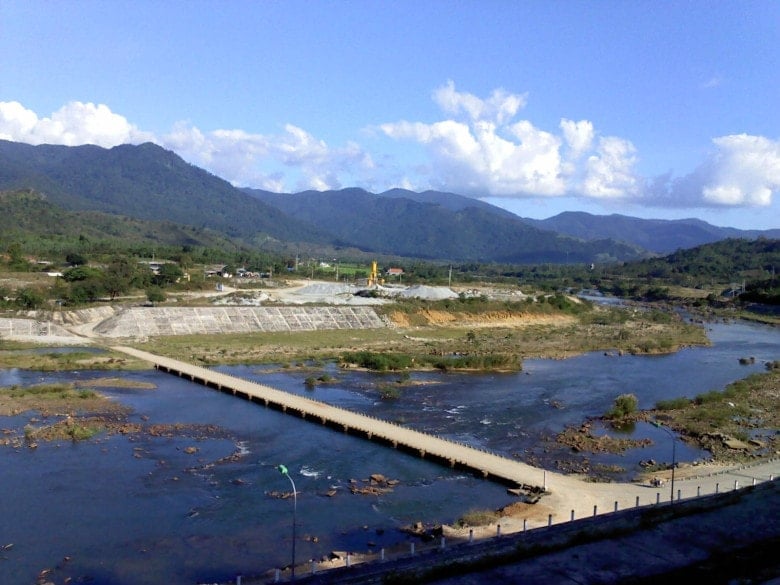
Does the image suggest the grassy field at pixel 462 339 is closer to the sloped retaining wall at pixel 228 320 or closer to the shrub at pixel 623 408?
the sloped retaining wall at pixel 228 320

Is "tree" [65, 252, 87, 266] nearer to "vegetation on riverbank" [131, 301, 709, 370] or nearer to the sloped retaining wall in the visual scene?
the sloped retaining wall

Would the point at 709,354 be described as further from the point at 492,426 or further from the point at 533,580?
the point at 533,580

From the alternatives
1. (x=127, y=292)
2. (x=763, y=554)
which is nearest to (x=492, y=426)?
(x=763, y=554)

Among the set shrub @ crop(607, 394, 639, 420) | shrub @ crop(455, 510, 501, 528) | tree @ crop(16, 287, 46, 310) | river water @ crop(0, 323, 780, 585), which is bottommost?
river water @ crop(0, 323, 780, 585)

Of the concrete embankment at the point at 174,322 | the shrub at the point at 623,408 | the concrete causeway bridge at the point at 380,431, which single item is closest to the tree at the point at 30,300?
the concrete embankment at the point at 174,322

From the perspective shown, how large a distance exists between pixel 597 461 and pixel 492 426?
23.3ft

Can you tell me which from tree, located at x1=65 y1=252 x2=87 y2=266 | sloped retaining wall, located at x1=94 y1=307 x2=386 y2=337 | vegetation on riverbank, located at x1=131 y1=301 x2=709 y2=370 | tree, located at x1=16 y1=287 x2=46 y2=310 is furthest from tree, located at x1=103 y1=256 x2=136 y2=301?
vegetation on riverbank, located at x1=131 y1=301 x2=709 y2=370

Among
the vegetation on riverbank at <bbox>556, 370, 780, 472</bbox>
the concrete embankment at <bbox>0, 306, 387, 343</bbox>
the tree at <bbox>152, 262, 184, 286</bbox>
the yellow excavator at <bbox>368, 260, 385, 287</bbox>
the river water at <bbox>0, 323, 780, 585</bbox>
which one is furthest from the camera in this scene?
the yellow excavator at <bbox>368, 260, 385, 287</bbox>

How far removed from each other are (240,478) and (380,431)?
8388mm

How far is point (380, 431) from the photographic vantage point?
1371 inches

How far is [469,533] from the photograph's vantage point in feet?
74.4

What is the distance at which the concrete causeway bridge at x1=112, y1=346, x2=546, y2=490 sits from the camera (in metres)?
29.1

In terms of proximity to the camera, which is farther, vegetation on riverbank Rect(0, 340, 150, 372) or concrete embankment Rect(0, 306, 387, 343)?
concrete embankment Rect(0, 306, 387, 343)

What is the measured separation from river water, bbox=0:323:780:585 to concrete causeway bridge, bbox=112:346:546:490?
645 mm
